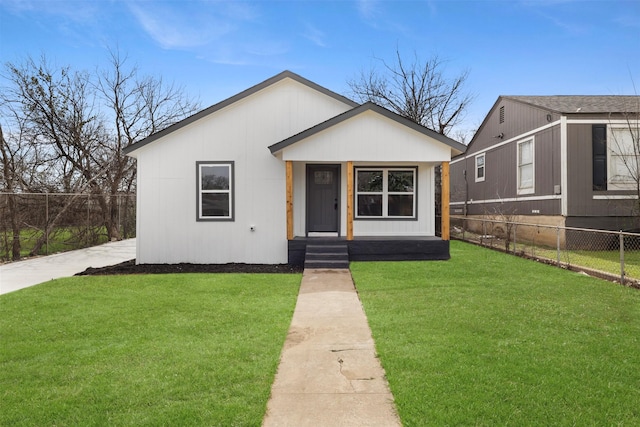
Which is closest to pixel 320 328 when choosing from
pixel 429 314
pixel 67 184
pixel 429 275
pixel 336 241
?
pixel 429 314

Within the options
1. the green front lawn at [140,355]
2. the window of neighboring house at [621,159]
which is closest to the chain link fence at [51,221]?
the green front lawn at [140,355]

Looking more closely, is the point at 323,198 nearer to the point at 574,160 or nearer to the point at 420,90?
the point at 574,160

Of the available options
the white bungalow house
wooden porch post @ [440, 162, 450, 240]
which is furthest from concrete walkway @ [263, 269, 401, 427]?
wooden porch post @ [440, 162, 450, 240]

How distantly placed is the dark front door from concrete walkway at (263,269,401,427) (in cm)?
555

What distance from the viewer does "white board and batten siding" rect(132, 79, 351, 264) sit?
10531 millimetres

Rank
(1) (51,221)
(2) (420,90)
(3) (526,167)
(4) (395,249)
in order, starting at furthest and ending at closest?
(2) (420,90), (3) (526,167), (1) (51,221), (4) (395,249)

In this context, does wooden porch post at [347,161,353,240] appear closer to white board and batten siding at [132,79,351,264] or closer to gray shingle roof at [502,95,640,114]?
white board and batten siding at [132,79,351,264]

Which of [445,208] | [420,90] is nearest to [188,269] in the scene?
[445,208]

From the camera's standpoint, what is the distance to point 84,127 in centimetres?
1642

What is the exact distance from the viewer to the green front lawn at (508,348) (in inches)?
113

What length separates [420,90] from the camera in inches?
945

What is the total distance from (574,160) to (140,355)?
1296cm

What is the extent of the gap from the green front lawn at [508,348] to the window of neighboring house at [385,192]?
4.27 meters

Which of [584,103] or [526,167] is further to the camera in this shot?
[526,167]
